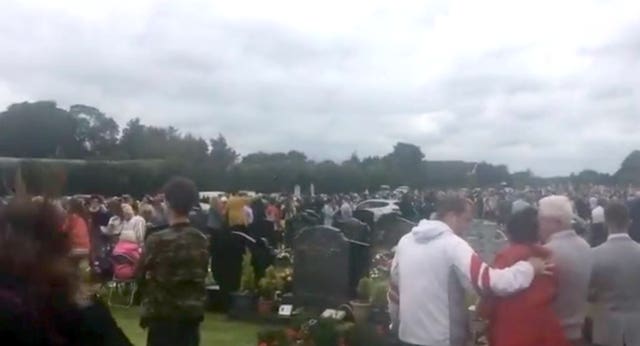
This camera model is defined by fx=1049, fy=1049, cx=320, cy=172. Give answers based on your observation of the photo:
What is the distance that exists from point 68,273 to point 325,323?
6.29m

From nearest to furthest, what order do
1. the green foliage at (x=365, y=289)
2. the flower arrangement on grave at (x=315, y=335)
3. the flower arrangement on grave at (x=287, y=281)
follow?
the flower arrangement on grave at (x=315, y=335) < the green foliage at (x=365, y=289) < the flower arrangement on grave at (x=287, y=281)

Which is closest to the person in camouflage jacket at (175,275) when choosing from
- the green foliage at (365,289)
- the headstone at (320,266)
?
the green foliage at (365,289)

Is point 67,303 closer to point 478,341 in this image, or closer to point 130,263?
point 478,341

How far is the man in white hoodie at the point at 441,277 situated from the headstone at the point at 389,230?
13.2 m

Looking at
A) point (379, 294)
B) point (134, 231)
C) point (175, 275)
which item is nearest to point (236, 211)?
point (134, 231)

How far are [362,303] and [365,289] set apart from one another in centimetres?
47

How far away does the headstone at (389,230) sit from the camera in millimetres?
19844

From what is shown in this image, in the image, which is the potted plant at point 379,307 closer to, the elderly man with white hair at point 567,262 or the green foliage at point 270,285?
the green foliage at point 270,285

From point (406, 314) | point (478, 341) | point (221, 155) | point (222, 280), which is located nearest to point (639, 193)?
point (222, 280)

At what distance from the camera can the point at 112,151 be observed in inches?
1008

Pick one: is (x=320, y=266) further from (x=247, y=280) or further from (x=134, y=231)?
(x=134, y=231)

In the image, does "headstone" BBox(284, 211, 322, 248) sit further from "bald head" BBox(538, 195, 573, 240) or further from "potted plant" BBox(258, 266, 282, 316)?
"bald head" BBox(538, 195, 573, 240)

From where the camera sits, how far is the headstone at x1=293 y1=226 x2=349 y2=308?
12719 mm

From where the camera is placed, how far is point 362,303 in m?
10.9
